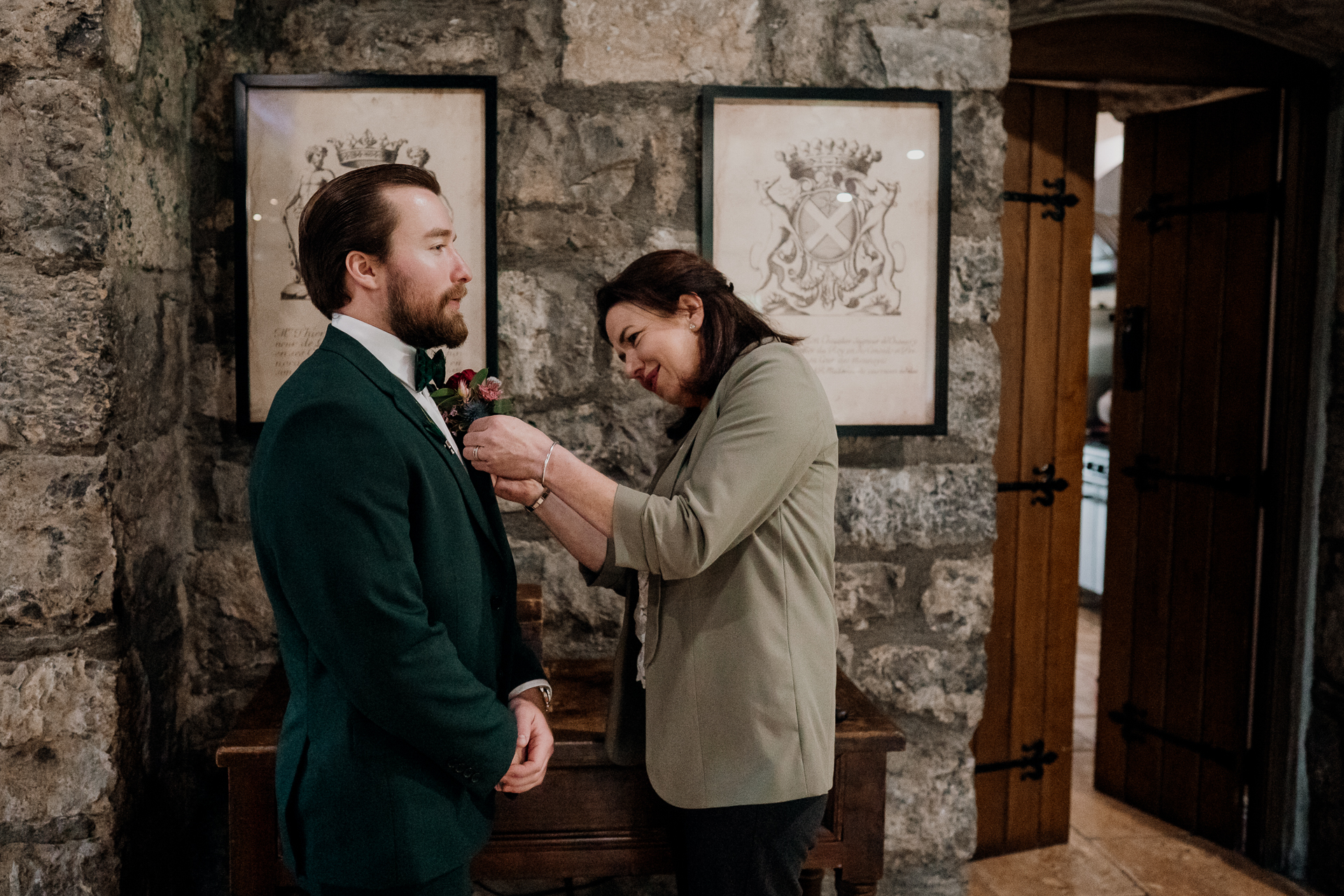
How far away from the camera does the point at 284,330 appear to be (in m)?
2.15

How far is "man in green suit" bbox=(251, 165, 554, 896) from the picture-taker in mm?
1173

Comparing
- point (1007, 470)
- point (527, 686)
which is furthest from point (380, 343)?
point (1007, 470)

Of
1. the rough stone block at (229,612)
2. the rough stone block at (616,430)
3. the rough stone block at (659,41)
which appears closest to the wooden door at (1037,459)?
the rough stone block at (659,41)

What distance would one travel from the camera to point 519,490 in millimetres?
1531

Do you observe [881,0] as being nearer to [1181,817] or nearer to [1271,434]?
[1271,434]

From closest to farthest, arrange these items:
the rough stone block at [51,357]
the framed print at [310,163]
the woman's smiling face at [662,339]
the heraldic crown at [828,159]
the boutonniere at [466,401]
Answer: the boutonniere at [466,401], the woman's smiling face at [662,339], the rough stone block at [51,357], the framed print at [310,163], the heraldic crown at [828,159]

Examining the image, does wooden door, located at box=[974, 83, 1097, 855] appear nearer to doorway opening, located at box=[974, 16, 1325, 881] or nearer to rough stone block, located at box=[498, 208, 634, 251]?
doorway opening, located at box=[974, 16, 1325, 881]

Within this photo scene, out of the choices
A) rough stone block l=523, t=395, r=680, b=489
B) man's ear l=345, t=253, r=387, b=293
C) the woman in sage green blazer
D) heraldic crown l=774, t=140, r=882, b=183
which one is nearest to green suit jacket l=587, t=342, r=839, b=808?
the woman in sage green blazer

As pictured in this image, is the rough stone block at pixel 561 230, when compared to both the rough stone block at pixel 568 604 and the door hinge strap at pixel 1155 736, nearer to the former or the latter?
the rough stone block at pixel 568 604

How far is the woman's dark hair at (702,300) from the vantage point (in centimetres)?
159

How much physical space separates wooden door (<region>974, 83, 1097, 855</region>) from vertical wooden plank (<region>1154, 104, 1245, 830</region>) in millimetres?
443

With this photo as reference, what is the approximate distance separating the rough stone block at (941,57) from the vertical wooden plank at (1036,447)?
0.63m

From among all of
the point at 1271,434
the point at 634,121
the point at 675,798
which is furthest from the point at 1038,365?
the point at 675,798

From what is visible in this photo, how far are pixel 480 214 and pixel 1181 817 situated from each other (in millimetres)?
2921
